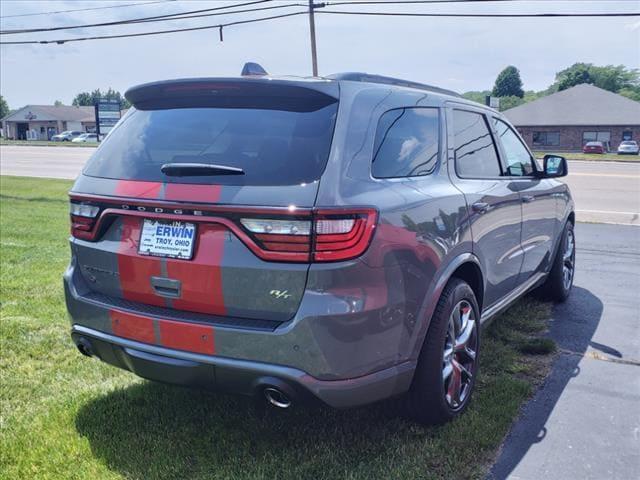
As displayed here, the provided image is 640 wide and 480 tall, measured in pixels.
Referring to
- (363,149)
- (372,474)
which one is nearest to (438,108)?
(363,149)

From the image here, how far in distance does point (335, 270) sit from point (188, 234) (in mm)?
705

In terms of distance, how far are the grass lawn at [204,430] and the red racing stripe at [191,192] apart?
3.49 ft

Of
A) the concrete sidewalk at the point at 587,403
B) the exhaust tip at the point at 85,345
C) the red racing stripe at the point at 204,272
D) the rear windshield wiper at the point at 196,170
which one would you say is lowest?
the concrete sidewalk at the point at 587,403

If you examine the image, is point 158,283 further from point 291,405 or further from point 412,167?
point 412,167

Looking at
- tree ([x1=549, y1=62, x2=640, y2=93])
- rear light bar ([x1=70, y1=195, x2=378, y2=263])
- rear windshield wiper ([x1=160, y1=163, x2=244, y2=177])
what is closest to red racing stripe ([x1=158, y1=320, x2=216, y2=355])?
rear light bar ([x1=70, y1=195, x2=378, y2=263])

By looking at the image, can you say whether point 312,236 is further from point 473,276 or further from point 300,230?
point 473,276

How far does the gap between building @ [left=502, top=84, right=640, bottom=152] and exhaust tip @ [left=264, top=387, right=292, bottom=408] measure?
58.4 metres

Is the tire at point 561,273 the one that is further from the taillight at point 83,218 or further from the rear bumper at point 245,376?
the taillight at point 83,218

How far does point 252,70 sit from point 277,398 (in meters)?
1.75

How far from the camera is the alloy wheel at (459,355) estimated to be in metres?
3.42

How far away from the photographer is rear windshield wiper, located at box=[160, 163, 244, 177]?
9.10 ft

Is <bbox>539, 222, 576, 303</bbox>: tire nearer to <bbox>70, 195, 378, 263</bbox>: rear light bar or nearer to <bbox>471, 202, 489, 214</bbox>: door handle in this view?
<bbox>471, 202, 489, 214</bbox>: door handle

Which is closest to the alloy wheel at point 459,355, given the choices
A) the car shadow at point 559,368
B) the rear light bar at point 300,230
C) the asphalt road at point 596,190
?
the car shadow at point 559,368

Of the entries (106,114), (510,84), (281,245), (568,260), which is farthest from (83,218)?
(510,84)
